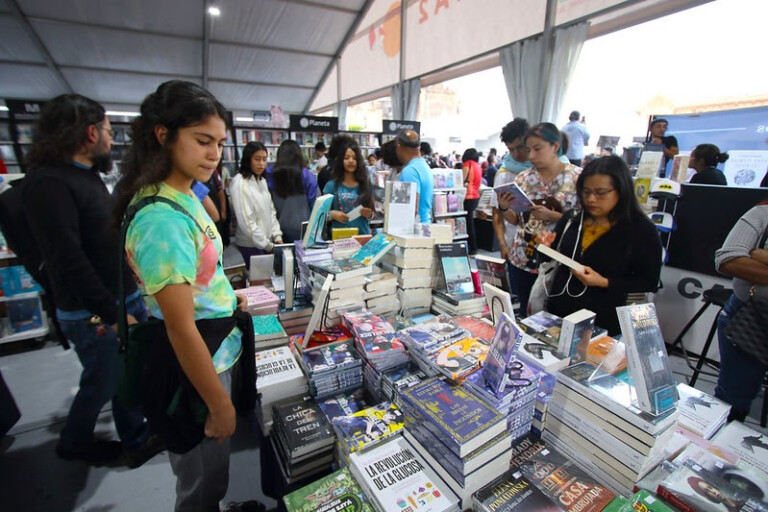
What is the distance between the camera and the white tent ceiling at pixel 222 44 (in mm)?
7426

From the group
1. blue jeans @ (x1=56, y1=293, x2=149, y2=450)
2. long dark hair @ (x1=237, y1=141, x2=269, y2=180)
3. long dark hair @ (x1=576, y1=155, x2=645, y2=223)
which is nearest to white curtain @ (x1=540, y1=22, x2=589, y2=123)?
long dark hair @ (x1=576, y1=155, x2=645, y2=223)

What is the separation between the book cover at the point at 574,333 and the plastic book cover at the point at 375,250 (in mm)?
904

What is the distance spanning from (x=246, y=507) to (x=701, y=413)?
68.1 inches

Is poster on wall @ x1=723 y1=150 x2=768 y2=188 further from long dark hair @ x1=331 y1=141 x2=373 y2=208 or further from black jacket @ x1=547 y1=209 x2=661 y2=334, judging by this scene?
long dark hair @ x1=331 y1=141 x2=373 y2=208

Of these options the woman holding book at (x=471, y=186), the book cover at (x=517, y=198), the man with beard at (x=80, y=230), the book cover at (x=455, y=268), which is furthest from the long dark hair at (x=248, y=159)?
the woman holding book at (x=471, y=186)

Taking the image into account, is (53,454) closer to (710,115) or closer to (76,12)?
(710,115)

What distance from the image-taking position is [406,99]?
882 cm

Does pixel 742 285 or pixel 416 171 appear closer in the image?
A: pixel 742 285

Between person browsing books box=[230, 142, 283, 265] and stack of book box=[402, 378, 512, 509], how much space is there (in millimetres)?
2341

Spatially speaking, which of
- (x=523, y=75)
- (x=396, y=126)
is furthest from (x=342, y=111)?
(x=523, y=75)

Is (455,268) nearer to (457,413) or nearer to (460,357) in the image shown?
(460,357)

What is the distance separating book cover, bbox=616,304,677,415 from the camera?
913 mm

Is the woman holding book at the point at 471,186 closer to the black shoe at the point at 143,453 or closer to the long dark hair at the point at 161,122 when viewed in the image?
the black shoe at the point at 143,453

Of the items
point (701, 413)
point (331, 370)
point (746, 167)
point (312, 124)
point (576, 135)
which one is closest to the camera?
point (701, 413)
